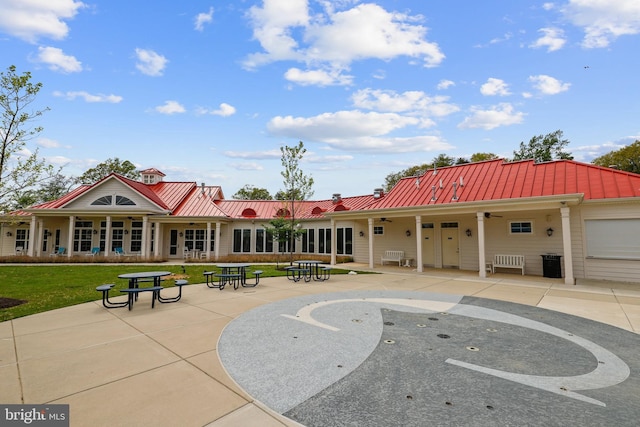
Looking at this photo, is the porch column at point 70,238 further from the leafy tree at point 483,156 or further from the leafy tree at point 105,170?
the leafy tree at point 483,156

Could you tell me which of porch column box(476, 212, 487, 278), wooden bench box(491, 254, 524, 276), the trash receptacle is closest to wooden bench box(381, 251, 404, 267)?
wooden bench box(491, 254, 524, 276)

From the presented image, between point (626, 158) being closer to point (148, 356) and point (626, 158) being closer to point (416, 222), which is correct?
point (416, 222)

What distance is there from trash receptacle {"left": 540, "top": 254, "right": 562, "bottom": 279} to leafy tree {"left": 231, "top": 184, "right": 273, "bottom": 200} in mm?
41521

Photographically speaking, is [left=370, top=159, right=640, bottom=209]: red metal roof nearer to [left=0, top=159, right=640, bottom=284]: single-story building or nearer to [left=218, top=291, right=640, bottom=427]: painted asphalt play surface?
[left=0, top=159, right=640, bottom=284]: single-story building

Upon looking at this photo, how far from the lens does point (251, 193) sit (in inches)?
1975

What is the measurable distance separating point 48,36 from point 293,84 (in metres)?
11.8

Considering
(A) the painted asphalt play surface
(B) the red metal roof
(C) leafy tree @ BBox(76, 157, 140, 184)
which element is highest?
(C) leafy tree @ BBox(76, 157, 140, 184)

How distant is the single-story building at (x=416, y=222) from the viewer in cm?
1129

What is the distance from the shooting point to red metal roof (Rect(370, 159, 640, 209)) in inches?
459

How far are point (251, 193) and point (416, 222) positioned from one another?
130 ft

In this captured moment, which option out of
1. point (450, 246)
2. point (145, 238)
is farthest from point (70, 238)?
point (450, 246)

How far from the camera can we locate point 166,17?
1077cm

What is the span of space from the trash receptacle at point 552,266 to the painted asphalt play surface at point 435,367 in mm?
7060

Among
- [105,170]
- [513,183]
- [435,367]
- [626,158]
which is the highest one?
[105,170]
